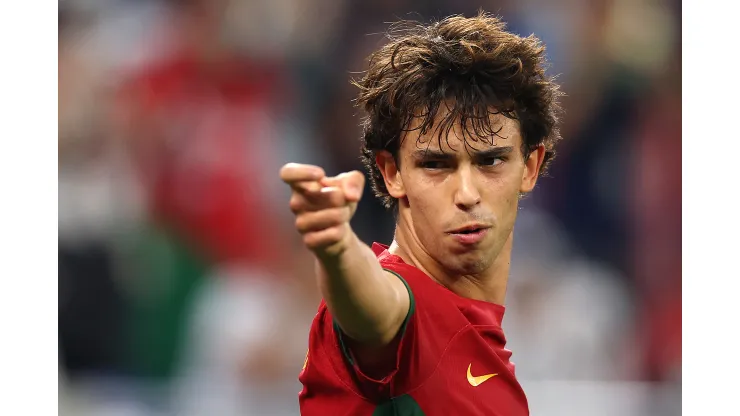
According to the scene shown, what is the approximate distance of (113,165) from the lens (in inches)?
229

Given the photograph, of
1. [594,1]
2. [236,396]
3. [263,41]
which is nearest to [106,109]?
[263,41]

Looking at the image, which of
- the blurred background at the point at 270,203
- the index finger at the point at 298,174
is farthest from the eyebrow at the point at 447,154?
the blurred background at the point at 270,203

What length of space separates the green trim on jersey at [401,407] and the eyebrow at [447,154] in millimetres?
706

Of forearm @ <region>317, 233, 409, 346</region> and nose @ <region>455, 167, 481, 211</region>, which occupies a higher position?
nose @ <region>455, 167, 481, 211</region>

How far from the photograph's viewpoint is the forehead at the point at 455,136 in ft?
8.32

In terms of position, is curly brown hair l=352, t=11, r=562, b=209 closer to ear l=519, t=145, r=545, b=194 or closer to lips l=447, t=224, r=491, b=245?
ear l=519, t=145, r=545, b=194

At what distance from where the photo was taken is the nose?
2512 millimetres

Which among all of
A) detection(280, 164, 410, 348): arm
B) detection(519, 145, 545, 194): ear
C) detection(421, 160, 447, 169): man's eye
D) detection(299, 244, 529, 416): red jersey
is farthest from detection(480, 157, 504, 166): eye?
detection(280, 164, 410, 348): arm

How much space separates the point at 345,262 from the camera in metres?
1.97

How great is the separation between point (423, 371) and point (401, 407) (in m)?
0.11

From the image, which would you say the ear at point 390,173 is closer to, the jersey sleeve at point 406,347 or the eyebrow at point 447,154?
the eyebrow at point 447,154

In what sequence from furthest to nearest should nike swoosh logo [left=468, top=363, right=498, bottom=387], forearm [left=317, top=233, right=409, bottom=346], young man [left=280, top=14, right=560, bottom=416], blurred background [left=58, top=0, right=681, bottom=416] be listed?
blurred background [left=58, top=0, right=681, bottom=416] < nike swoosh logo [left=468, top=363, right=498, bottom=387] < young man [left=280, top=14, right=560, bottom=416] < forearm [left=317, top=233, right=409, bottom=346]

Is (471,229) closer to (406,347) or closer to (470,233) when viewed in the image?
(470,233)

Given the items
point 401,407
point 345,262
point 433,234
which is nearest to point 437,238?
point 433,234
